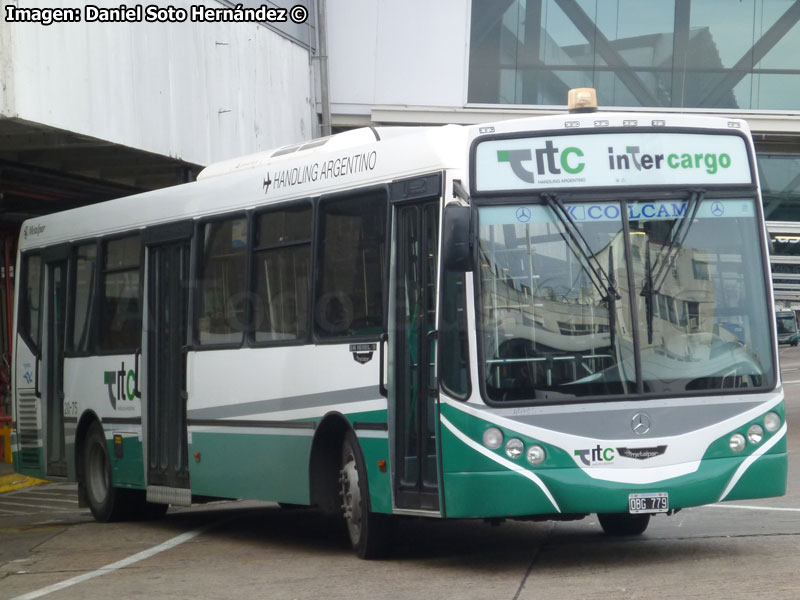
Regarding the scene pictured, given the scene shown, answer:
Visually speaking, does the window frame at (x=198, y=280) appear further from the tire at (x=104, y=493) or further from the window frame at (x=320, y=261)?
the tire at (x=104, y=493)

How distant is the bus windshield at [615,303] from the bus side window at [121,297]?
551cm

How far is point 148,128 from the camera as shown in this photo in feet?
64.6

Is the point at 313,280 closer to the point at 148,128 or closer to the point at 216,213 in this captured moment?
the point at 216,213

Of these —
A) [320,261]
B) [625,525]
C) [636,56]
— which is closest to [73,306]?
[320,261]

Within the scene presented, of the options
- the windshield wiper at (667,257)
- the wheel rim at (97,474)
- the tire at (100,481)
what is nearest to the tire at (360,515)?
the windshield wiper at (667,257)

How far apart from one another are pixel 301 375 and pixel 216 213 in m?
2.08

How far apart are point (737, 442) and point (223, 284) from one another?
4.68m

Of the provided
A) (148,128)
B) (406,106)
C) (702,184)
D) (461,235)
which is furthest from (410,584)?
(406,106)

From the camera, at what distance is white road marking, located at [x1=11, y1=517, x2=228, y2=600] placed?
941cm

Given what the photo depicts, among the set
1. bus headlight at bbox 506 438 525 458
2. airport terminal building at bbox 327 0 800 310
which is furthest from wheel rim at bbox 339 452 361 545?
airport terminal building at bbox 327 0 800 310

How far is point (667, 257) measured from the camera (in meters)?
9.05

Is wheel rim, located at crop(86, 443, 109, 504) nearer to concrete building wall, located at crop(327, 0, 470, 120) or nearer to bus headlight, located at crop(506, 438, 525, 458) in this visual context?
bus headlight, located at crop(506, 438, 525, 458)

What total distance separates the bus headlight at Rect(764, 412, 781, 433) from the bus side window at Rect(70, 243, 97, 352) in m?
7.50

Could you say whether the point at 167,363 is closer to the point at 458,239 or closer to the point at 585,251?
the point at 458,239
